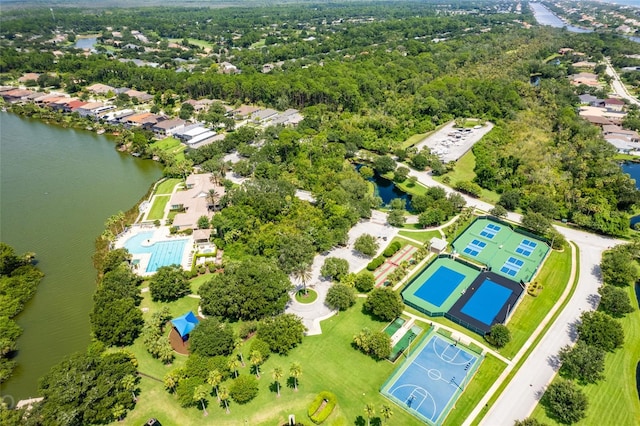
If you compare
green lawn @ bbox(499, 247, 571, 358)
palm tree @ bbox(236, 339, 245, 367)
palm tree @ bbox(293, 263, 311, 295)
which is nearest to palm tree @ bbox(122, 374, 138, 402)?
palm tree @ bbox(236, 339, 245, 367)

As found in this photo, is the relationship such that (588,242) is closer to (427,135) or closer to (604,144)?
(604,144)

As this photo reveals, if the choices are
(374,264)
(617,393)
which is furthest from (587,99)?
(617,393)

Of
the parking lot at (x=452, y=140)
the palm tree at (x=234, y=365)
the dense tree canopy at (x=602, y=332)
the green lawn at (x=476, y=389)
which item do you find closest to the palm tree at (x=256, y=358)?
the palm tree at (x=234, y=365)

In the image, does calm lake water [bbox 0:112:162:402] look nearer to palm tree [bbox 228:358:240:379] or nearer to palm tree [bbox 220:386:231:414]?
palm tree [bbox 228:358:240:379]

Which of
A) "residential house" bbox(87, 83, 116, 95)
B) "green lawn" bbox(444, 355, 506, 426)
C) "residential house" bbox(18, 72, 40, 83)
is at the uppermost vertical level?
"residential house" bbox(18, 72, 40, 83)

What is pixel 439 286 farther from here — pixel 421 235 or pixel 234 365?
pixel 234 365

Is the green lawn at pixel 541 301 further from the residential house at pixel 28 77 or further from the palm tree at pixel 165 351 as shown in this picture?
the residential house at pixel 28 77
